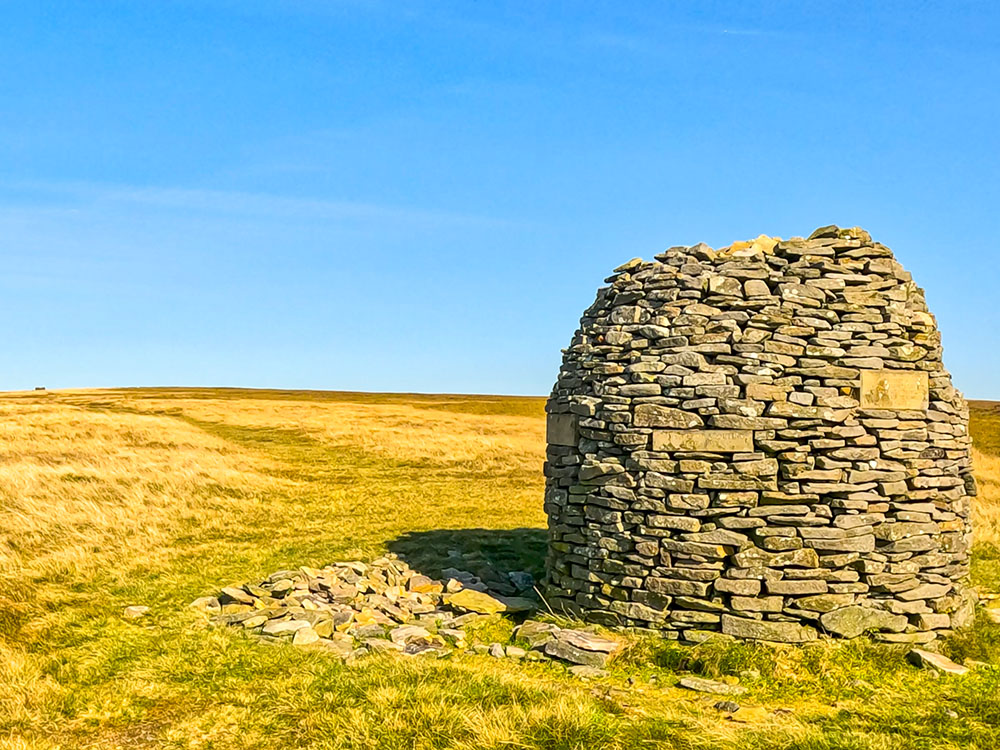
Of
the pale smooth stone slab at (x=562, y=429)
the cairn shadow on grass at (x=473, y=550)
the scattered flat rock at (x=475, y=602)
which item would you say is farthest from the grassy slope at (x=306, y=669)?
the pale smooth stone slab at (x=562, y=429)

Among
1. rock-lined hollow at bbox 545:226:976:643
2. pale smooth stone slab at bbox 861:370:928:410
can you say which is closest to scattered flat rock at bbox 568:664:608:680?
rock-lined hollow at bbox 545:226:976:643

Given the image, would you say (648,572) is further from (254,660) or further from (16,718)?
(16,718)

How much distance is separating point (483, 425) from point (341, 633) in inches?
1520

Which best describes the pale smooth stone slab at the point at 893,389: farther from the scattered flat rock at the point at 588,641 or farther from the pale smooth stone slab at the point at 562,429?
the scattered flat rock at the point at 588,641

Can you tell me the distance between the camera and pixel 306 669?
7.21 metres

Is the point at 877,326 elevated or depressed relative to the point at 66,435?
elevated

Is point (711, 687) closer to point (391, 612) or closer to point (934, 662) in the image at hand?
point (934, 662)

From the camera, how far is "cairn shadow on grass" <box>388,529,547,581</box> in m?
11.7

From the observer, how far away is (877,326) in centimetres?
796

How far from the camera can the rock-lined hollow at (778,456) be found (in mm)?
7555

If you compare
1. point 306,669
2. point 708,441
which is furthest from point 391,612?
point 708,441

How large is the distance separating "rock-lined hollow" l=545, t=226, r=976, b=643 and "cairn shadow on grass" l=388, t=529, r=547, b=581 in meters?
3.53

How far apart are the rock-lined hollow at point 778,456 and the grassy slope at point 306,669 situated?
0.53m

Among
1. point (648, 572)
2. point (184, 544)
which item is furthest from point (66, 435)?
point (648, 572)
